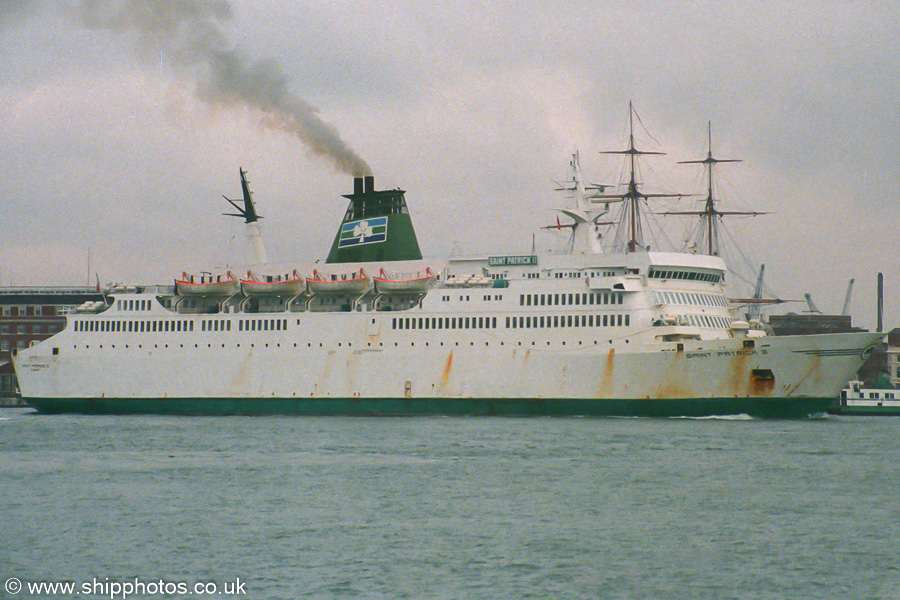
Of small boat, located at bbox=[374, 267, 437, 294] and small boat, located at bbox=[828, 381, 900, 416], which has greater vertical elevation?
small boat, located at bbox=[374, 267, 437, 294]

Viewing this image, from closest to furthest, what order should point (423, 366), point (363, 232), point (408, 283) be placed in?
point (423, 366) < point (408, 283) < point (363, 232)

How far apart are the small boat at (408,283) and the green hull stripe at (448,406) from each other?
4.13 metres

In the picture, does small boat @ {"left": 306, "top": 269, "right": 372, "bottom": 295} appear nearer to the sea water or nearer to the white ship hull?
the white ship hull

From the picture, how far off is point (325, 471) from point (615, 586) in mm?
12235

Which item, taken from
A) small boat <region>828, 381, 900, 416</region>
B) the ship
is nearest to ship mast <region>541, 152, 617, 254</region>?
the ship

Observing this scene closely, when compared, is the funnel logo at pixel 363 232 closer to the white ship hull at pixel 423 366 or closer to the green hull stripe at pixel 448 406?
the white ship hull at pixel 423 366

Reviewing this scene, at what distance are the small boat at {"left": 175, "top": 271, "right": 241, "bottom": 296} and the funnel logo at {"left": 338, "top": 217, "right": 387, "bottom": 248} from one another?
4.61 metres

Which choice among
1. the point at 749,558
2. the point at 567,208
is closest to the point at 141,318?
the point at 567,208

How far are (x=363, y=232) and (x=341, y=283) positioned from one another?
313 centimetres

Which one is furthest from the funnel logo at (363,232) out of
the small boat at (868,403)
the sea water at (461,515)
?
the small boat at (868,403)

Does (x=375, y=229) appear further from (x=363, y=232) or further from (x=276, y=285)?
(x=276, y=285)

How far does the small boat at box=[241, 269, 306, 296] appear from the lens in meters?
47.9
